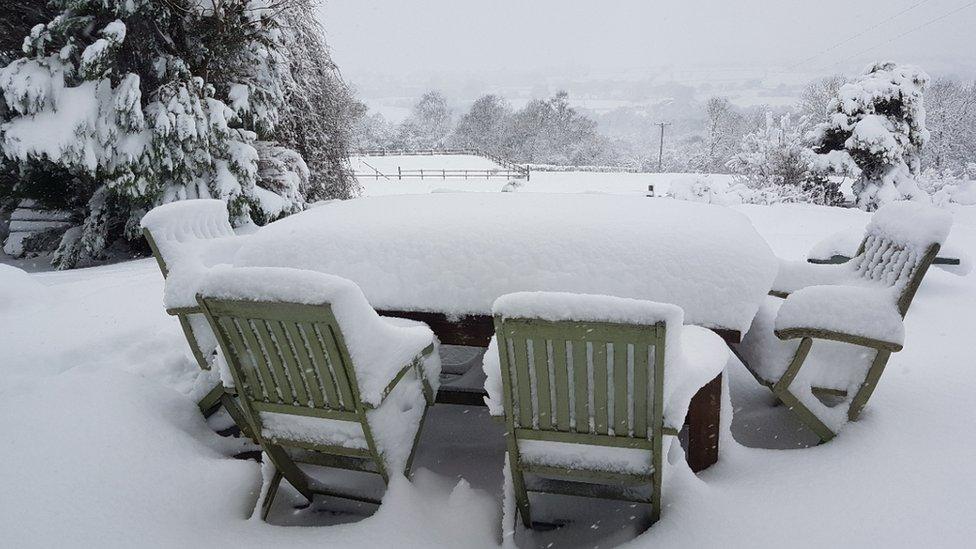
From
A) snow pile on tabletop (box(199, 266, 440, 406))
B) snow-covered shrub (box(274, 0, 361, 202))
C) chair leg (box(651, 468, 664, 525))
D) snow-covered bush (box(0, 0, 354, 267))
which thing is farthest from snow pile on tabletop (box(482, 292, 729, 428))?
snow-covered shrub (box(274, 0, 361, 202))

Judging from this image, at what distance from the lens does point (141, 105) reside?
18.5 feet

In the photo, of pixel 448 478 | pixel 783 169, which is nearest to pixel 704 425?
pixel 448 478

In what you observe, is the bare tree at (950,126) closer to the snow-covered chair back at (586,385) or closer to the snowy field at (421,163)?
the snowy field at (421,163)

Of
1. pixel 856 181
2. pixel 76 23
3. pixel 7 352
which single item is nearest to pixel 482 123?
pixel 856 181

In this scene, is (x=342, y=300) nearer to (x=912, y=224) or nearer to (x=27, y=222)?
(x=912, y=224)

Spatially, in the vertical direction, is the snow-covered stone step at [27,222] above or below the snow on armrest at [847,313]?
below

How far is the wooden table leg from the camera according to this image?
6.39 feet

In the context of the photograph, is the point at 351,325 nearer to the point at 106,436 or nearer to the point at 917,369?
the point at 106,436

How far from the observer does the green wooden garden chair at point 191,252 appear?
2.30 m

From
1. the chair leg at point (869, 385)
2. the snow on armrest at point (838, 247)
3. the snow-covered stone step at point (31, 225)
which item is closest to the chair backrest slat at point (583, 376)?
the chair leg at point (869, 385)

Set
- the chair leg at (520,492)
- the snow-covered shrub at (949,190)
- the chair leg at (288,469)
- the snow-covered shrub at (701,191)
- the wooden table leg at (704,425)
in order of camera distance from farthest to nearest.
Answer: the snow-covered shrub at (701,191)
the snow-covered shrub at (949,190)
the wooden table leg at (704,425)
the chair leg at (288,469)
the chair leg at (520,492)

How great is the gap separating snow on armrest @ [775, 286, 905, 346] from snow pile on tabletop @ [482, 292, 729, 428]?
0.55 m

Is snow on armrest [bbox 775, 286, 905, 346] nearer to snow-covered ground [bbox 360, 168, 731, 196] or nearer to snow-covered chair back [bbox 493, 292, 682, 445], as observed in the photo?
snow-covered chair back [bbox 493, 292, 682, 445]

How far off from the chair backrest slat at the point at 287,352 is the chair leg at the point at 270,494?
42 centimetres
